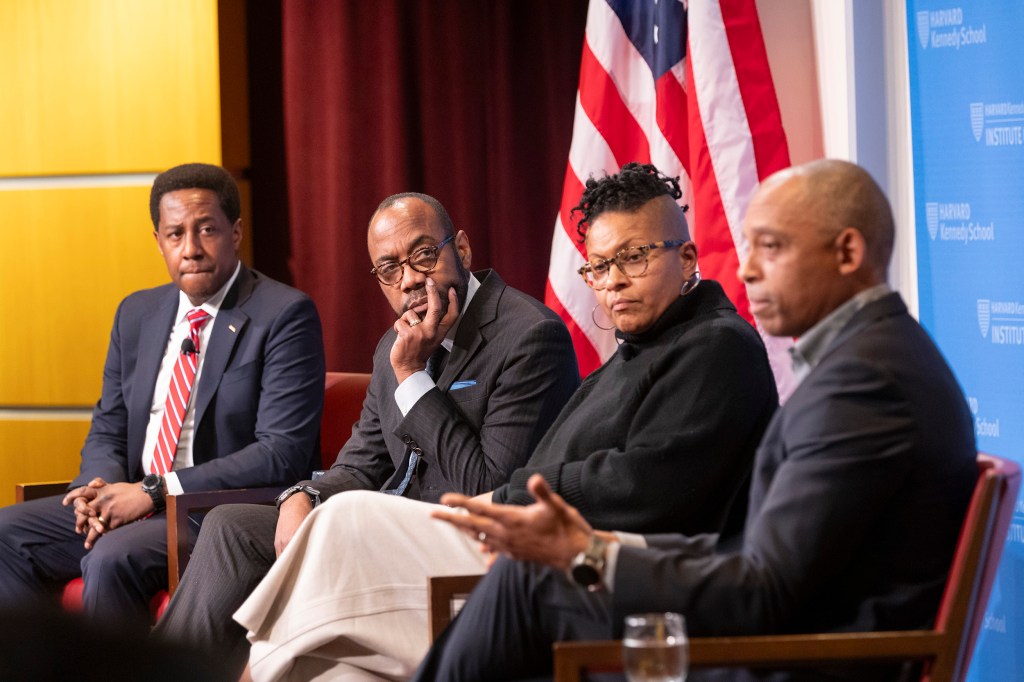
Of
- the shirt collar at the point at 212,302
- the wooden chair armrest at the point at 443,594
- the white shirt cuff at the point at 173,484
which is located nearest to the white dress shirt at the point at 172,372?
the shirt collar at the point at 212,302

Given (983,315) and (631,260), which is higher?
(631,260)

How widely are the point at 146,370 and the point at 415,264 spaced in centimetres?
116

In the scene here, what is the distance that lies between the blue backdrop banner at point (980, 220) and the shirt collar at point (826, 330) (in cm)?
121

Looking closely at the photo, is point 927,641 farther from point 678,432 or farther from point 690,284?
point 690,284

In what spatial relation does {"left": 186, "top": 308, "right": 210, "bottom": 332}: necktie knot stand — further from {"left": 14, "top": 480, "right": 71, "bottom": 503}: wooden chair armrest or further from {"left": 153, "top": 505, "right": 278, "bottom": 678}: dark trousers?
{"left": 153, "top": 505, "right": 278, "bottom": 678}: dark trousers

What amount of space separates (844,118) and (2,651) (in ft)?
10.8

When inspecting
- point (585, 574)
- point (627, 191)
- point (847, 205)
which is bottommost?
point (585, 574)

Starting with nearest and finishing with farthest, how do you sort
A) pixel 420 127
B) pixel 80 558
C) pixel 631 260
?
pixel 631 260
pixel 80 558
pixel 420 127

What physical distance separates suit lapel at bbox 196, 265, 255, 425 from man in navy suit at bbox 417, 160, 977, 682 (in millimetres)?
1929

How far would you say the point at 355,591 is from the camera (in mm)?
2619

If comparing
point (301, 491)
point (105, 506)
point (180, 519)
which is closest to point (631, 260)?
point (301, 491)

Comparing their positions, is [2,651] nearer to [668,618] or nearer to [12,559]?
[668,618]

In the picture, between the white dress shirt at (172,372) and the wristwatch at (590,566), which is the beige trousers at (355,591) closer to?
the wristwatch at (590,566)

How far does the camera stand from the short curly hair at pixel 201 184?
4.01 meters
